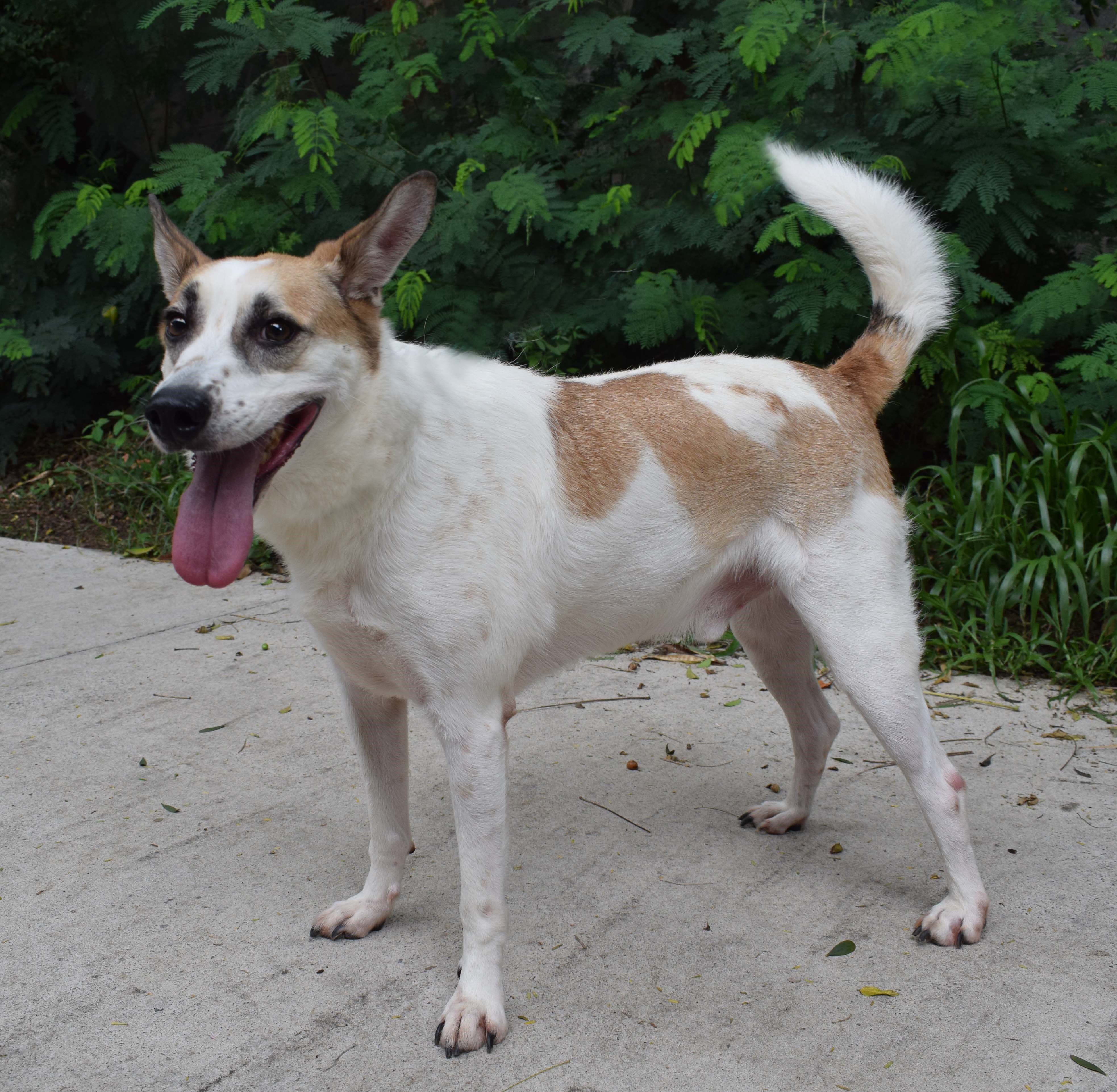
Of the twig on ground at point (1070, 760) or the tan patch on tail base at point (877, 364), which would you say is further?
the twig on ground at point (1070, 760)

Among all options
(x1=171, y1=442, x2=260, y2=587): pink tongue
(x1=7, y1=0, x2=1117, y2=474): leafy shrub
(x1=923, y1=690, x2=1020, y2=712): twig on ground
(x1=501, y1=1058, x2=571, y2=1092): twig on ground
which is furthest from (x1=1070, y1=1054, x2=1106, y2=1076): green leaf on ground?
(x1=7, y1=0, x2=1117, y2=474): leafy shrub

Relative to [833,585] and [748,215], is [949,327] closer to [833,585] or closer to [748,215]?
[748,215]

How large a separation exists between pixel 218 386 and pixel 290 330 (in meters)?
0.20

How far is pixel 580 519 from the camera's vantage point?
2.36m

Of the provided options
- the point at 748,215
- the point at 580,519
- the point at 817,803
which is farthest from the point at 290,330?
the point at 748,215

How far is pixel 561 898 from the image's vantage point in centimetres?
263

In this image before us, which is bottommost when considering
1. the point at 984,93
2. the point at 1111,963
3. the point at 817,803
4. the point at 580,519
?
the point at 817,803

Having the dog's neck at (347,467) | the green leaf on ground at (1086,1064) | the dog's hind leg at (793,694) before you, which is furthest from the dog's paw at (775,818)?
the dog's neck at (347,467)

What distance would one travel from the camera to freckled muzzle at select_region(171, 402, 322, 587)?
1.99m

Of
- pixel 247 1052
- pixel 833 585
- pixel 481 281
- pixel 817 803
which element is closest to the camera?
pixel 247 1052

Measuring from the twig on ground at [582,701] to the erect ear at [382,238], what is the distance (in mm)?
1969

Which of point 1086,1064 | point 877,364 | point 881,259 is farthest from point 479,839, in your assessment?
point 881,259

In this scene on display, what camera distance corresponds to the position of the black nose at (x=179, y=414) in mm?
1859

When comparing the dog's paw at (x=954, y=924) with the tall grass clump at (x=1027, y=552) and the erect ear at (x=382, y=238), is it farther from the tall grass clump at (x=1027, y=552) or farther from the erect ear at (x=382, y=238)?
the erect ear at (x=382, y=238)
